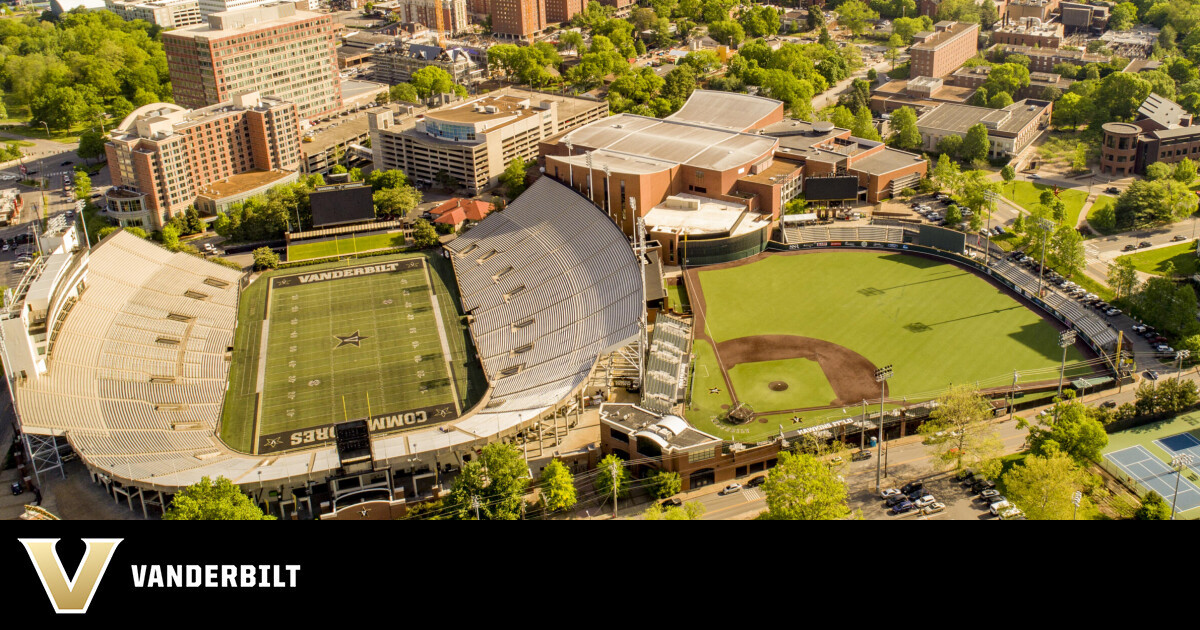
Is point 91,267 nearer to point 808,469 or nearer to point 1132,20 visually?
point 808,469

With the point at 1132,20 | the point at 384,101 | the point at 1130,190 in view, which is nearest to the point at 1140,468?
the point at 1130,190

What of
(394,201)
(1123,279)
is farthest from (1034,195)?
(394,201)

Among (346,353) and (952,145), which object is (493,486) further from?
(952,145)

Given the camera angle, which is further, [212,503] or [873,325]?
[873,325]

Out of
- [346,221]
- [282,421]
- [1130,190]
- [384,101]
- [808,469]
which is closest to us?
[808,469]

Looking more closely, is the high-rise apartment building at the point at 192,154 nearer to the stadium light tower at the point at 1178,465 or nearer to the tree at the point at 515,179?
the tree at the point at 515,179

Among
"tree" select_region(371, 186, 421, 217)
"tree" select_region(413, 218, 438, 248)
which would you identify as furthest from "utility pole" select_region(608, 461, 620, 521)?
"tree" select_region(371, 186, 421, 217)
